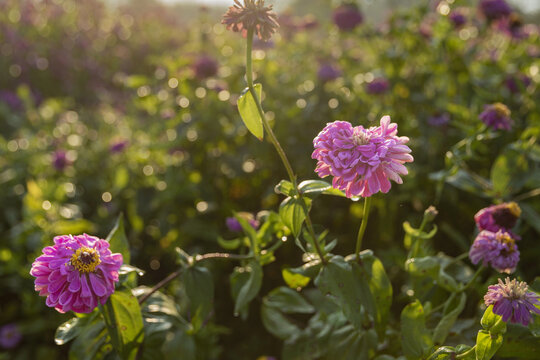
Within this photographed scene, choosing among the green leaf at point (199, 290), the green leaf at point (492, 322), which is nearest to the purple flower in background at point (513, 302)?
the green leaf at point (492, 322)

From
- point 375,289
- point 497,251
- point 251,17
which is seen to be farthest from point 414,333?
point 251,17

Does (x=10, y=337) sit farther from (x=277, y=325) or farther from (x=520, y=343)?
(x=520, y=343)

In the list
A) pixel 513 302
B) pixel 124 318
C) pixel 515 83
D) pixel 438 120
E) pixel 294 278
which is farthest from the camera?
pixel 515 83

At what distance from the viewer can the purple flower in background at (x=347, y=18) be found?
2.43m

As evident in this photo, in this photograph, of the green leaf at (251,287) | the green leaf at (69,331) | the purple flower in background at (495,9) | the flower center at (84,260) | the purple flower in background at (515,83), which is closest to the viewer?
the flower center at (84,260)

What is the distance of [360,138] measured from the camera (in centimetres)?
84

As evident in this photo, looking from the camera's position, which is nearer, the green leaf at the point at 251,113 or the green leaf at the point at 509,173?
the green leaf at the point at 251,113

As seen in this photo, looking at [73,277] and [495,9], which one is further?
[495,9]

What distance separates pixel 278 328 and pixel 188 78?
1.21 meters

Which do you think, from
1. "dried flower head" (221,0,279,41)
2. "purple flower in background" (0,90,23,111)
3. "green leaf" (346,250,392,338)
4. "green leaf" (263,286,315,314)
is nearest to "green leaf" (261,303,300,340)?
"green leaf" (263,286,315,314)

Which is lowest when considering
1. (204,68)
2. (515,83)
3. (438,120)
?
(438,120)

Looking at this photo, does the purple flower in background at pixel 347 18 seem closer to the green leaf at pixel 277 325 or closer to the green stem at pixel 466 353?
the green leaf at pixel 277 325

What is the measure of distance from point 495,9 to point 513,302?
1922mm

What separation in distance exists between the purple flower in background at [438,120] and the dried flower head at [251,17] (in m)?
1.12
